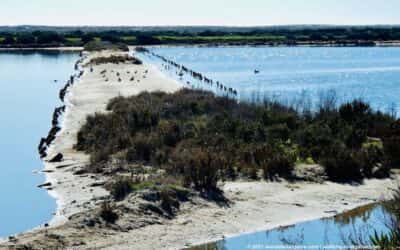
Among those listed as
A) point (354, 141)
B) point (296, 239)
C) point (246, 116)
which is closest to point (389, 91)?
point (246, 116)

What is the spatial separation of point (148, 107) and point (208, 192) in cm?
1192

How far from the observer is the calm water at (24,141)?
1712 centimetres

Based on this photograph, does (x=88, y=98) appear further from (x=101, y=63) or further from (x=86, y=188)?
(x=101, y=63)

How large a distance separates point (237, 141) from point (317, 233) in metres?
7.63

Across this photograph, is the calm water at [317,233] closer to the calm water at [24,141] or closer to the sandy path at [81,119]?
the sandy path at [81,119]

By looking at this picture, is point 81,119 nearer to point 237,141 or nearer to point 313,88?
point 237,141

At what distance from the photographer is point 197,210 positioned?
15.7 meters

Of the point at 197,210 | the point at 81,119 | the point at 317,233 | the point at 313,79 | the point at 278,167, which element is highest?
the point at 278,167

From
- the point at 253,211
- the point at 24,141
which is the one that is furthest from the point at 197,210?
the point at 24,141

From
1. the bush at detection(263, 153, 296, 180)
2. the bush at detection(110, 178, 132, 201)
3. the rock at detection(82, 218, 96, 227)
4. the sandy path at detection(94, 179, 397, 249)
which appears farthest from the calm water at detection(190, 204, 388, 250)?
the bush at detection(110, 178, 132, 201)

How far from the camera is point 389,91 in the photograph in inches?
1906

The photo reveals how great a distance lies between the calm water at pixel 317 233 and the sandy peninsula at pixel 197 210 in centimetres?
30

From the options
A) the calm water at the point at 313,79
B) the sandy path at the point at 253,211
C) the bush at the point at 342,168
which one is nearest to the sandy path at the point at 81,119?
the sandy path at the point at 253,211

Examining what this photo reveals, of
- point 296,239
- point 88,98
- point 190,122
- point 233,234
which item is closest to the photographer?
point 296,239
